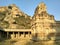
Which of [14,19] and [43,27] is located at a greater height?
[14,19]

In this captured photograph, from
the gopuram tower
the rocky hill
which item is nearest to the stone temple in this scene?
the gopuram tower

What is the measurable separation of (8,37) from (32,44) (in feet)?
132

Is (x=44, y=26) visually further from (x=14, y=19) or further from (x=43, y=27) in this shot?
(x=14, y=19)

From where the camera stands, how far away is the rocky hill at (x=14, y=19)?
111950 millimetres

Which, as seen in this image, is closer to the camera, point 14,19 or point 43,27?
point 43,27

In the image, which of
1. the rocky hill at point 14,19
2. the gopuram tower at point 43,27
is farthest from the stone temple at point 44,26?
the rocky hill at point 14,19

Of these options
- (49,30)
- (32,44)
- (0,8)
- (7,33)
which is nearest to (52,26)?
(49,30)

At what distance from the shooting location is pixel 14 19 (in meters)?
130

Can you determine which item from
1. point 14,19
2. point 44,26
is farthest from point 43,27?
point 14,19

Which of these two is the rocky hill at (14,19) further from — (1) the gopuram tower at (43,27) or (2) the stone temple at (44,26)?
(1) the gopuram tower at (43,27)

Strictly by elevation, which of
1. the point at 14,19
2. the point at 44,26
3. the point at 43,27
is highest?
the point at 14,19

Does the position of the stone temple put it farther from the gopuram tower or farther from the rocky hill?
the rocky hill

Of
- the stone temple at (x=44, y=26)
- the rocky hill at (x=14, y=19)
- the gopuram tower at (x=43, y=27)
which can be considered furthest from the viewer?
the rocky hill at (x=14, y=19)

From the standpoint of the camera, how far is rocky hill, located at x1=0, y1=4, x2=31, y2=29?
112m
